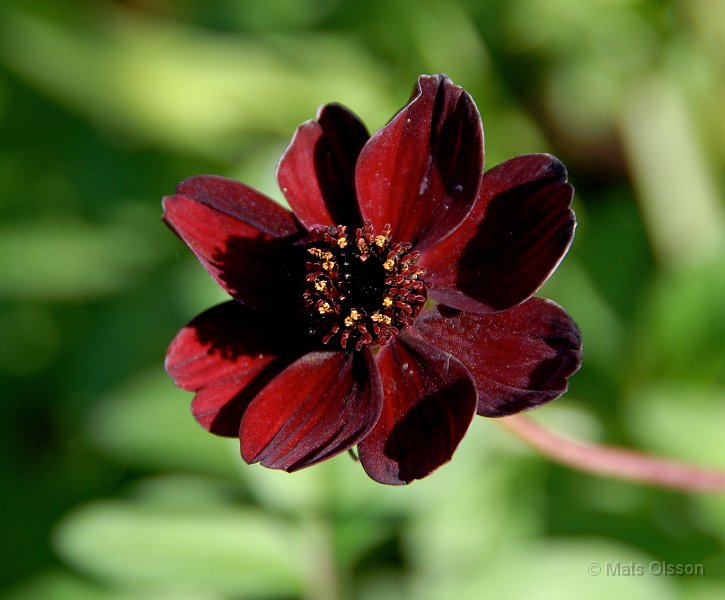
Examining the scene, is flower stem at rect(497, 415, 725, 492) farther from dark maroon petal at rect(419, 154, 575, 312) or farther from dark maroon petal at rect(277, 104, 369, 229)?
dark maroon petal at rect(277, 104, 369, 229)

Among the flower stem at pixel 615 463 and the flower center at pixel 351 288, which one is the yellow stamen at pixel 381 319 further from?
the flower stem at pixel 615 463

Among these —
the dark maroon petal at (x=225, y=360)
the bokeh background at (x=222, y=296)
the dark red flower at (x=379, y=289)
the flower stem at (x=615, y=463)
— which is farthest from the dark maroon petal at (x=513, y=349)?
the bokeh background at (x=222, y=296)

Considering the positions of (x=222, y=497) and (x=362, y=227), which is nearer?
(x=362, y=227)

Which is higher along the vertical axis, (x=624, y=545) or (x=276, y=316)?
(x=276, y=316)

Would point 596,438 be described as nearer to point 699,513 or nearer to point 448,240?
point 699,513

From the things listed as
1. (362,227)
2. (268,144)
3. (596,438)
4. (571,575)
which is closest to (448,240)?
(362,227)

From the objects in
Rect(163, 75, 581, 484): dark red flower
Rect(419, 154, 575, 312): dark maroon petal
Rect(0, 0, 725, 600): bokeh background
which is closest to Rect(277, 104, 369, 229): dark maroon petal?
Rect(163, 75, 581, 484): dark red flower

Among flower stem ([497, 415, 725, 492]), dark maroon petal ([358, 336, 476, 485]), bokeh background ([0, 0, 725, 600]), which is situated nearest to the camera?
dark maroon petal ([358, 336, 476, 485])
